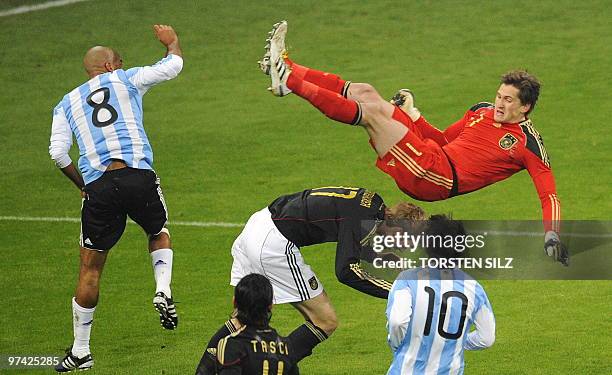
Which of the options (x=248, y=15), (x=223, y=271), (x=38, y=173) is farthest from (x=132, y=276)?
(x=248, y=15)

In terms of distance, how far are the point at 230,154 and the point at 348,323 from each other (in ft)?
21.2

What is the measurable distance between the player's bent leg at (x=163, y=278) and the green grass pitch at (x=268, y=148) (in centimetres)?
85

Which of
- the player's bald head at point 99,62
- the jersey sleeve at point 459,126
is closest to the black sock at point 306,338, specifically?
the jersey sleeve at point 459,126

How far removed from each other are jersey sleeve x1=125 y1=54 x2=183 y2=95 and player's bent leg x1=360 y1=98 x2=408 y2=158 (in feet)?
5.48

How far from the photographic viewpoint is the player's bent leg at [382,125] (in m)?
10.2

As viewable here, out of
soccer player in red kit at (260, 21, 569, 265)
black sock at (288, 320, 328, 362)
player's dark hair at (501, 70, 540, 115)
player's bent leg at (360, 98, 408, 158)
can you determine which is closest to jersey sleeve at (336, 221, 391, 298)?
black sock at (288, 320, 328, 362)

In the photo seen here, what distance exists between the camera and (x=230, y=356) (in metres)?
7.56

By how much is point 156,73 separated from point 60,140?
98 centimetres

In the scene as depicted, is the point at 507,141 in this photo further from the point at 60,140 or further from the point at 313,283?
the point at 60,140

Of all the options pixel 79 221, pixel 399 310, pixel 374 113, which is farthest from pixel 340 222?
pixel 79 221

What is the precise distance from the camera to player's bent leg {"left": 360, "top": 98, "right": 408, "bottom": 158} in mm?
10164

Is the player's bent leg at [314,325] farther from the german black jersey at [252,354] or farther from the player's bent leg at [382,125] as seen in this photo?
the german black jersey at [252,354]

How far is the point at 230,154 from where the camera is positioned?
18.2 meters

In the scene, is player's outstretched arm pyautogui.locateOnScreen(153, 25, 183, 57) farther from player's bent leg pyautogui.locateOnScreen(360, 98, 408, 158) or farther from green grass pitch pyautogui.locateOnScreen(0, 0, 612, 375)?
green grass pitch pyautogui.locateOnScreen(0, 0, 612, 375)
